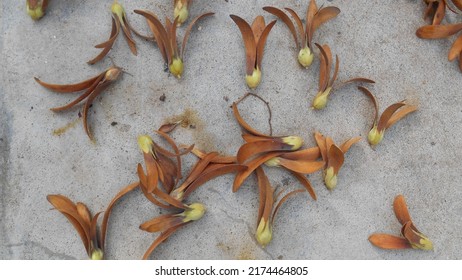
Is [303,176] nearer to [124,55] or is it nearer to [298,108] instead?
[298,108]

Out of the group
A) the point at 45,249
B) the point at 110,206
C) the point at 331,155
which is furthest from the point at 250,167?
the point at 45,249

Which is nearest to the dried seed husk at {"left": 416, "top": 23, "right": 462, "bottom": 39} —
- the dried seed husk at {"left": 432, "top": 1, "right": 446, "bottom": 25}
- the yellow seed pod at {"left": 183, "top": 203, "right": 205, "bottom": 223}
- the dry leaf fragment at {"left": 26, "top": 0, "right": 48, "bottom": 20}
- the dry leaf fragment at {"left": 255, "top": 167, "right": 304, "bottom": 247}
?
the dried seed husk at {"left": 432, "top": 1, "right": 446, "bottom": 25}

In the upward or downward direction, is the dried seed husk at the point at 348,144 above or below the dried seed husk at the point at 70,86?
below

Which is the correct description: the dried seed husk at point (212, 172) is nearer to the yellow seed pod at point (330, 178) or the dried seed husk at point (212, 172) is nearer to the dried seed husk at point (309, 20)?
the yellow seed pod at point (330, 178)

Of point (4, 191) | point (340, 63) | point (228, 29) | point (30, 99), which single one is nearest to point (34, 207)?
point (4, 191)

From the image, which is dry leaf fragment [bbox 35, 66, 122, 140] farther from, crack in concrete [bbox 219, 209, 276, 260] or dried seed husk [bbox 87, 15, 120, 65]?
crack in concrete [bbox 219, 209, 276, 260]

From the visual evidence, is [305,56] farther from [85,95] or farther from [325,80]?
[85,95]

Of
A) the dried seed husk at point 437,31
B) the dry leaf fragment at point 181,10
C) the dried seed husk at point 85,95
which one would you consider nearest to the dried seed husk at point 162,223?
the dried seed husk at point 85,95
